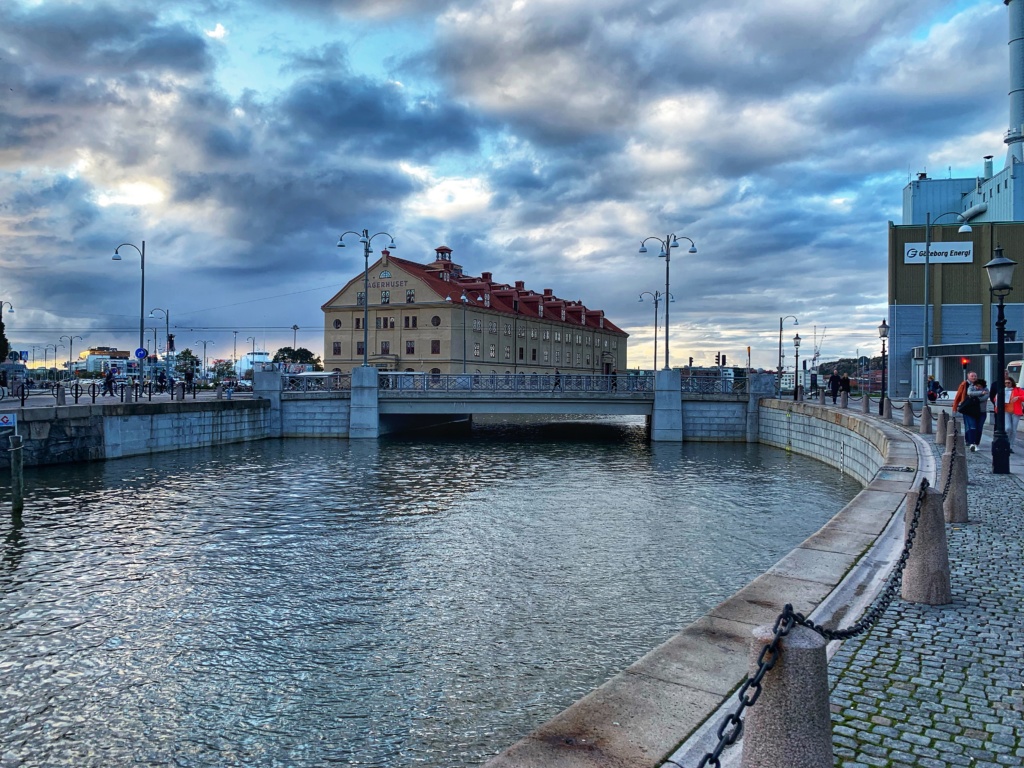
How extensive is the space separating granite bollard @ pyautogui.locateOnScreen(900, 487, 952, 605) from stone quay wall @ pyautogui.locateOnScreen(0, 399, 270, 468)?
24.5 m

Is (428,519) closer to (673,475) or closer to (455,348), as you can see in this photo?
(673,475)

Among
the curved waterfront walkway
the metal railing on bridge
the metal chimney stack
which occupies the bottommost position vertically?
the curved waterfront walkway

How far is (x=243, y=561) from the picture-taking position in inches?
524

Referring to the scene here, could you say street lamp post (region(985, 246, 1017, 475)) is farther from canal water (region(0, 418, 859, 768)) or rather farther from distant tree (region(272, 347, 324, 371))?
distant tree (region(272, 347, 324, 371))

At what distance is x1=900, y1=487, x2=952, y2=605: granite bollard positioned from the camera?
6910 millimetres

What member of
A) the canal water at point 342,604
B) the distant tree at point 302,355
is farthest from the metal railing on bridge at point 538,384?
the distant tree at point 302,355

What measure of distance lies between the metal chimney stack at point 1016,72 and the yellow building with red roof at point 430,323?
169 ft

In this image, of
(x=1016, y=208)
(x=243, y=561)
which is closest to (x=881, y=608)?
(x=243, y=561)

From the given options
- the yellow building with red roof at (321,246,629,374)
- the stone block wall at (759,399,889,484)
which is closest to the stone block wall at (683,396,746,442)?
the stone block wall at (759,399,889,484)

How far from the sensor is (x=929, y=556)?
275 inches

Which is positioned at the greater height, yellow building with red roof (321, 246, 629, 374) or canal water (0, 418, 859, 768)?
yellow building with red roof (321, 246, 629, 374)

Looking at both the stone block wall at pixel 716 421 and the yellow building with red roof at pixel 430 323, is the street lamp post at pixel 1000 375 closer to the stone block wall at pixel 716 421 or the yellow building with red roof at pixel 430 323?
the stone block wall at pixel 716 421

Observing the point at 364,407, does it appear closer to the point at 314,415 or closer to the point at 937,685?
the point at 314,415

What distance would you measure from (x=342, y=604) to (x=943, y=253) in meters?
61.3
